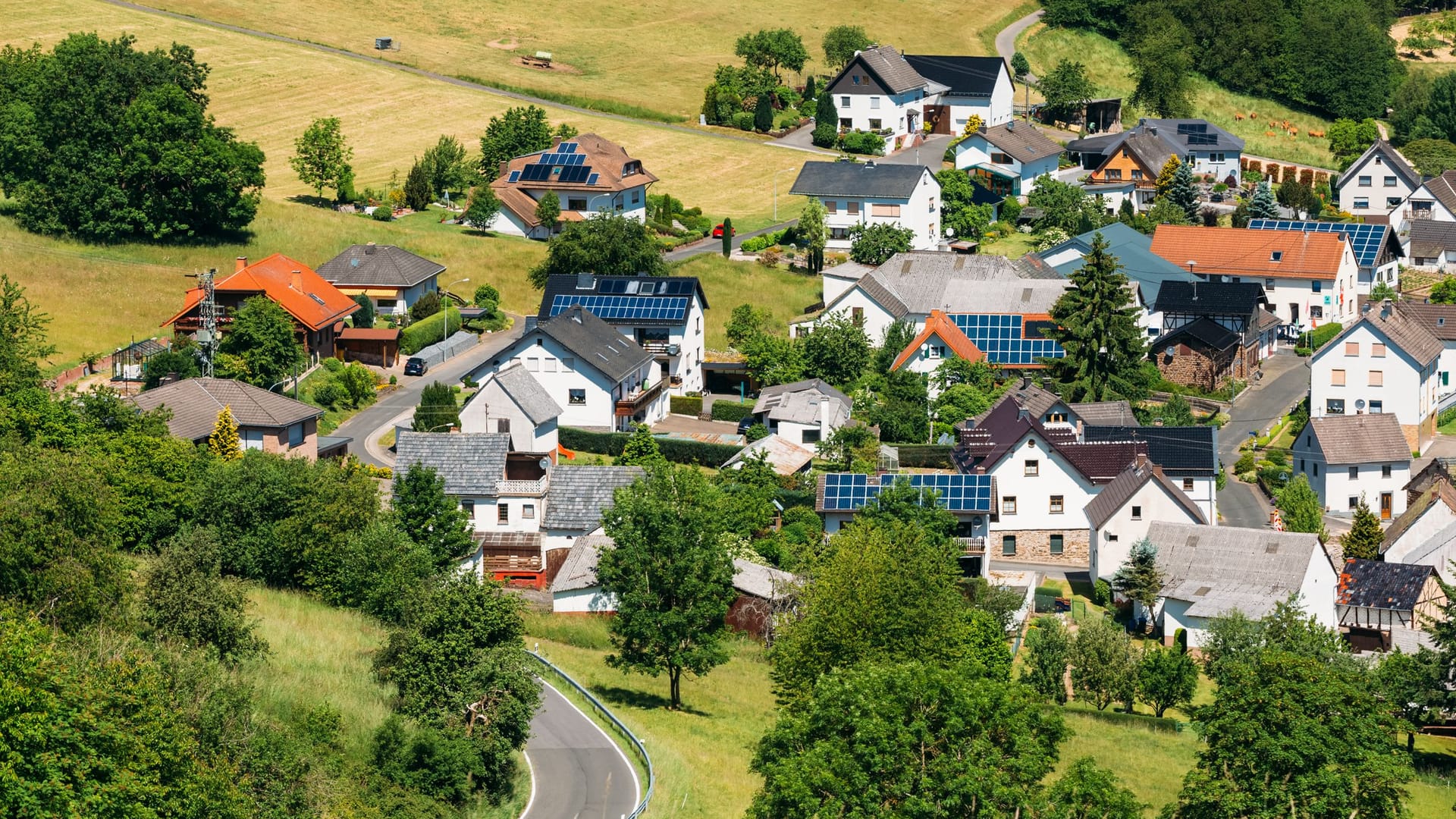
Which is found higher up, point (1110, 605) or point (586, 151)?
point (586, 151)

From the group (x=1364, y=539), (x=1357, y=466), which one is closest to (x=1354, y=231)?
(x=1357, y=466)

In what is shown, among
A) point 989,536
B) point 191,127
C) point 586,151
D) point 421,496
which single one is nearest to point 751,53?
point 586,151

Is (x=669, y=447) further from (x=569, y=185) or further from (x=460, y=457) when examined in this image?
(x=569, y=185)

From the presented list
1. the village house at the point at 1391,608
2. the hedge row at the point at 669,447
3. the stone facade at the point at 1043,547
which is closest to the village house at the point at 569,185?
the hedge row at the point at 669,447

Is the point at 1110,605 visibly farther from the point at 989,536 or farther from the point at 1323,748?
the point at 1323,748

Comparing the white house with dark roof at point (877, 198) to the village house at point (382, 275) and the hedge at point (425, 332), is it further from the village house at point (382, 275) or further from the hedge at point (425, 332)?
the hedge at point (425, 332)

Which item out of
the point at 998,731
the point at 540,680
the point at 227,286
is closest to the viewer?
the point at 998,731
